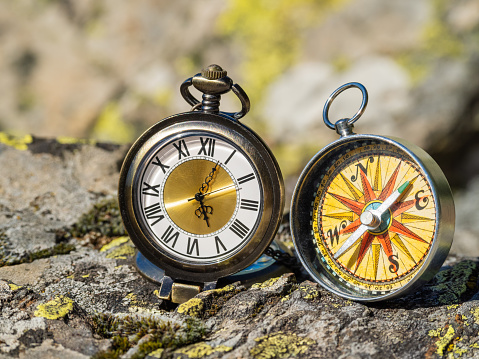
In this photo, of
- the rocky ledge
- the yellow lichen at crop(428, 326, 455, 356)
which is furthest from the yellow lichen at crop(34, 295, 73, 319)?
the yellow lichen at crop(428, 326, 455, 356)

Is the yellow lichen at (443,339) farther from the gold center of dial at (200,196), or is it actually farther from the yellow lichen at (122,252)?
the yellow lichen at (122,252)

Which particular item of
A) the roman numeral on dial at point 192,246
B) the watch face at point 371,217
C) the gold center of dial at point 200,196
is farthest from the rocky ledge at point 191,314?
the gold center of dial at point 200,196

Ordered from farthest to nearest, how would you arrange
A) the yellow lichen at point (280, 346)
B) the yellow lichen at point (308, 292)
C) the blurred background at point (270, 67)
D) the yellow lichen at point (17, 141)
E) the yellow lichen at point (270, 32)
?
the yellow lichen at point (270, 32) → the blurred background at point (270, 67) → the yellow lichen at point (17, 141) → the yellow lichen at point (308, 292) → the yellow lichen at point (280, 346)

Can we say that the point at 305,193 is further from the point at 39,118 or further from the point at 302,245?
the point at 39,118

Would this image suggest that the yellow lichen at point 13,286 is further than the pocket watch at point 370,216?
Yes

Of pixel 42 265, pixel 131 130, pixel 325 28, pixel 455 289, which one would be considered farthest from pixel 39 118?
pixel 455 289
